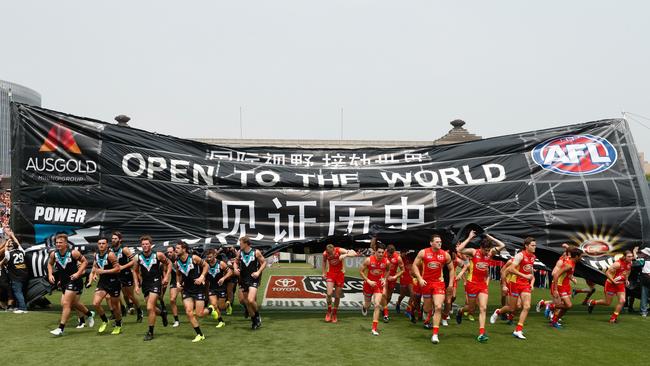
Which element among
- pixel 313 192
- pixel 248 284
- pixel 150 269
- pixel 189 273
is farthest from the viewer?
pixel 313 192

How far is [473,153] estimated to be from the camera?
13570 millimetres

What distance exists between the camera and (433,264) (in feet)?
33.7

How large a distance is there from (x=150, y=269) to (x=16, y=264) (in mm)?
4869

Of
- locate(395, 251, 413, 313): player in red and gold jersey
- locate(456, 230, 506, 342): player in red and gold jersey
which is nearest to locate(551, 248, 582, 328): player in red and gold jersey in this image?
locate(456, 230, 506, 342): player in red and gold jersey

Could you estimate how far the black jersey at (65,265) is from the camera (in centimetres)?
1080

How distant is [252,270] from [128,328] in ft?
9.98

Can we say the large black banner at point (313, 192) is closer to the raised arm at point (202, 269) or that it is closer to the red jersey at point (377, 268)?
the red jersey at point (377, 268)

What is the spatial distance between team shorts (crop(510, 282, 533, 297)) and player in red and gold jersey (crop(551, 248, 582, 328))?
3.28ft

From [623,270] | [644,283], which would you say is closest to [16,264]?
[623,270]

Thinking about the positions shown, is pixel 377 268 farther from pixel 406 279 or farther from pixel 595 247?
pixel 595 247

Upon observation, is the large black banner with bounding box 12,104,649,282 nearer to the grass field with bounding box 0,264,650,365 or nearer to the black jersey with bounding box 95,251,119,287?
the black jersey with bounding box 95,251,119,287

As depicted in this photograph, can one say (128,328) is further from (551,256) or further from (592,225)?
(592,225)

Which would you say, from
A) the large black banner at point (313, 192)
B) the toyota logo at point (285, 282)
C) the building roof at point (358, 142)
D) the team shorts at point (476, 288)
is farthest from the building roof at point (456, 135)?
the team shorts at point (476, 288)

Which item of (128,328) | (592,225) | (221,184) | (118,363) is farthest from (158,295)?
(592,225)
